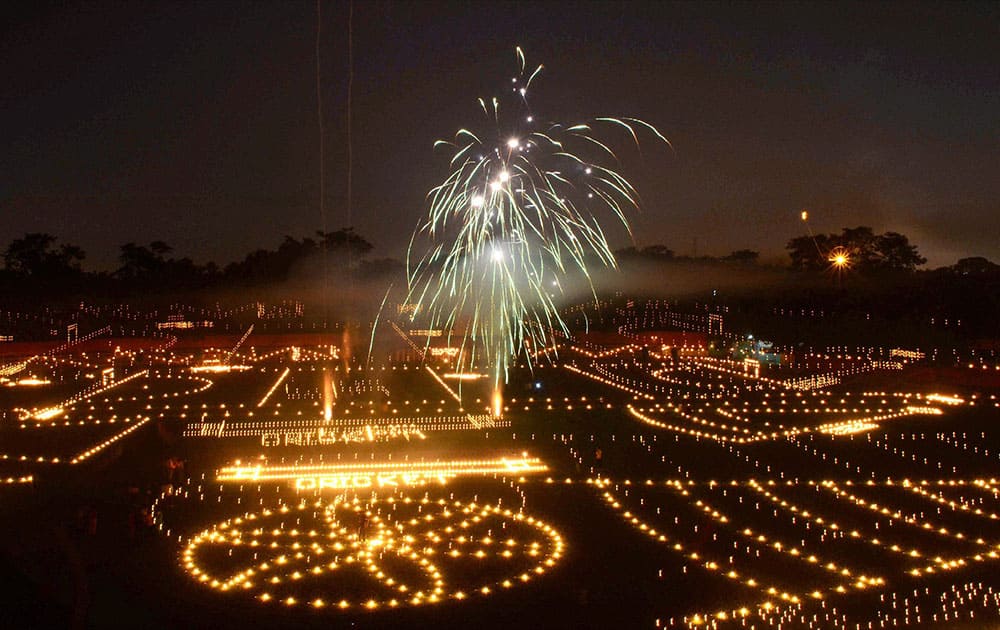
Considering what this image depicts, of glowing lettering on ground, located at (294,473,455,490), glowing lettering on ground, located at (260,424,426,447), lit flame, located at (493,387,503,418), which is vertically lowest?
glowing lettering on ground, located at (294,473,455,490)

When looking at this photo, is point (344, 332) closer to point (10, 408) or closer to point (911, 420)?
point (10, 408)

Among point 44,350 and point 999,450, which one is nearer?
point 999,450

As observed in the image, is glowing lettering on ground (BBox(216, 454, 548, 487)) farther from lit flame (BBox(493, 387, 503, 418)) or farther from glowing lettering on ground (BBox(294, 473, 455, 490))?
lit flame (BBox(493, 387, 503, 418))

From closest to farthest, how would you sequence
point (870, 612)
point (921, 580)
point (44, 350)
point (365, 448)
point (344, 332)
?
point (870, 612), point (921, 580), point (365, 448), point (44, 350), point (344, 332)

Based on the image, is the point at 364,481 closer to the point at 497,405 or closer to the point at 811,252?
the point at 497,405

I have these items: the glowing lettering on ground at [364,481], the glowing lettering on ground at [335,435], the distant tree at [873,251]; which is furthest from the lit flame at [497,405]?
the distant tree at [873,251]

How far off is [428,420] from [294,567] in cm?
820

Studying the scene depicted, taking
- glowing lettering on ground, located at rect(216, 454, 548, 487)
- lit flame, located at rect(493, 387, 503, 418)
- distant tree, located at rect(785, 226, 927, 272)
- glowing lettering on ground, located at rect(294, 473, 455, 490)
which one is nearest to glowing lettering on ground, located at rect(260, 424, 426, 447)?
glowing lettering on ground, located at rect(216, 454, 548, 487)

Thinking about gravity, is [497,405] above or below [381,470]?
above

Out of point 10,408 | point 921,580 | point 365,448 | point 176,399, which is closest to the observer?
point 921,580

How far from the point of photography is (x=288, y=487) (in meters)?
11.5

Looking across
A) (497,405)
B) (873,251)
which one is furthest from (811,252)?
(497,405)

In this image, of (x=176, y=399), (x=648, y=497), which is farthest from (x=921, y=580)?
(x=176, y=399)

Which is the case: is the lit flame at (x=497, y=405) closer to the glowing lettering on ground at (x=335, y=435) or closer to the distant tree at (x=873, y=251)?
the glowing lettering on ground at (x=335, y=435)
